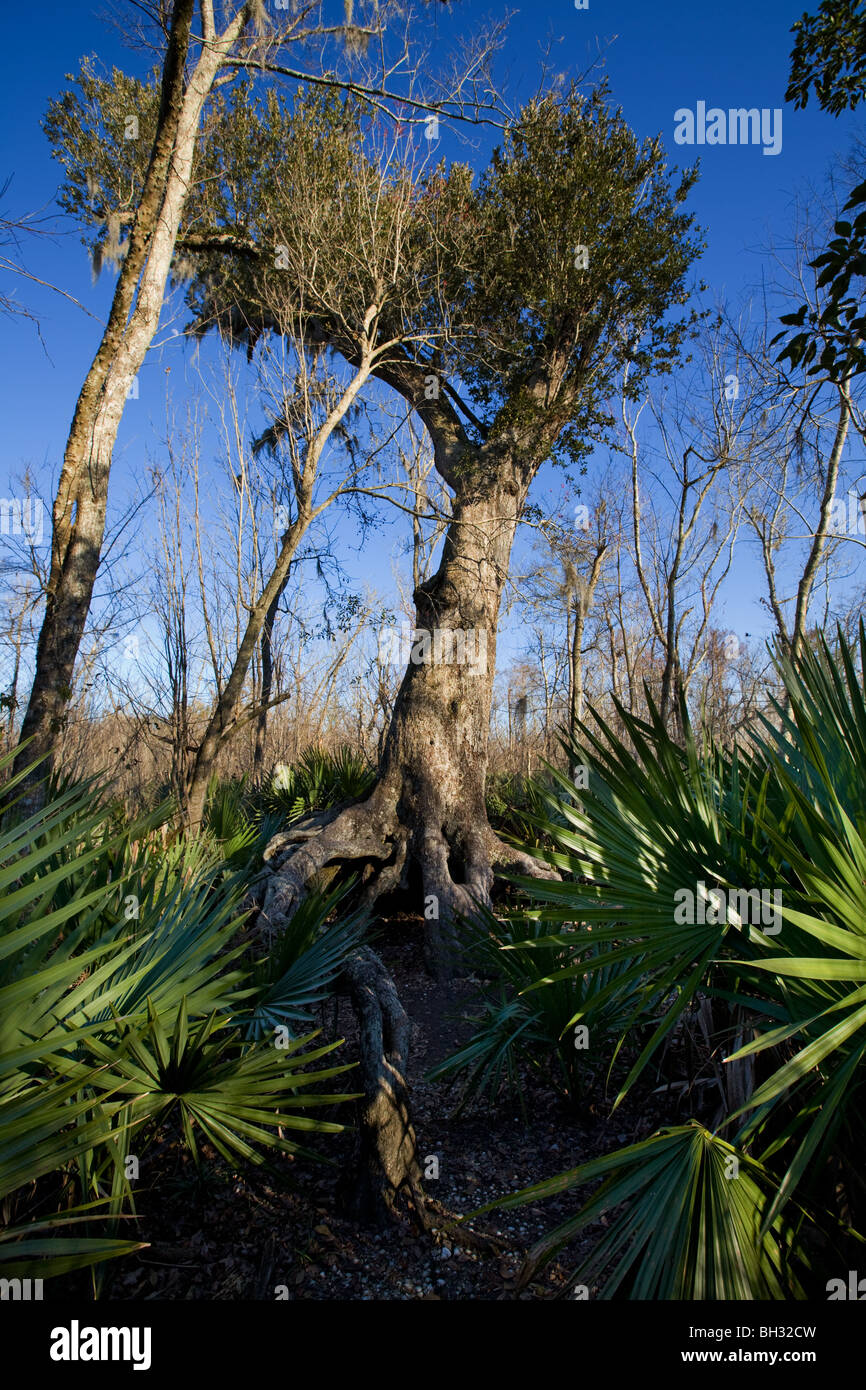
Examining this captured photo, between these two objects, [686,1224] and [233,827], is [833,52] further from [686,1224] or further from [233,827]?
[233,827]

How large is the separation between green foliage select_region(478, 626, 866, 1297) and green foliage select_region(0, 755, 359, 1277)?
102cm

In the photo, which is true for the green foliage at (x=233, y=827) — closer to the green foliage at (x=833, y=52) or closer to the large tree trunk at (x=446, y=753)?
the large tree trunk at (x=446, y=753)

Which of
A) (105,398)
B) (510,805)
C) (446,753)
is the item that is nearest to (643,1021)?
(446,753)

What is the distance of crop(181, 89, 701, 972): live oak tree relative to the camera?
7.82 meters

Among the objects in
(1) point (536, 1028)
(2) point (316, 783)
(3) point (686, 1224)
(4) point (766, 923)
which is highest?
(2) point (316, 783)

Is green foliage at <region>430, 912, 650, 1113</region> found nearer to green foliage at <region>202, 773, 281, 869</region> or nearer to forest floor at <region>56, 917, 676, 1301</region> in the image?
forest floor at <region>56, 917, 676, 1301</region>

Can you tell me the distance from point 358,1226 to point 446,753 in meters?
5.29

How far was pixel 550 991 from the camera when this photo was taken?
338 cm

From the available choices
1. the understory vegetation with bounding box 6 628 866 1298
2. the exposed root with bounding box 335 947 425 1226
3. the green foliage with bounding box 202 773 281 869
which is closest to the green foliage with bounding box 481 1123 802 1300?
the understory vegetation with bounding box 6 628 866 1298

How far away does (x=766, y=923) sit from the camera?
187cm
